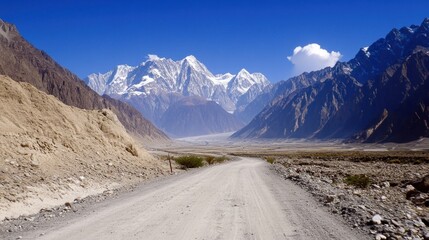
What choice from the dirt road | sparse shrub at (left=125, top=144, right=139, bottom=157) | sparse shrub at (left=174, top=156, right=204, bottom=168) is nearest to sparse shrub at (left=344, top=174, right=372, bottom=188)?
the dirt road

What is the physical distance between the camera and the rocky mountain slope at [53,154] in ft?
54.0

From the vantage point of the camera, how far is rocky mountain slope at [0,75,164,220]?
648 inches

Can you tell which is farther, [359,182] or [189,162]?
[189,162]

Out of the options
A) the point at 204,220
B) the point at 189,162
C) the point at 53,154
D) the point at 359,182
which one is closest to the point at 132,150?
the point at 53,154

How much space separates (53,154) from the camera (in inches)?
877

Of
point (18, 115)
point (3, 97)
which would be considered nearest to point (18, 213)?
point (18, 115)

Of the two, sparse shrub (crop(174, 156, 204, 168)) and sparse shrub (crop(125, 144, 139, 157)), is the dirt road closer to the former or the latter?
sparse shrub (crop(125, 144, 139, 157))

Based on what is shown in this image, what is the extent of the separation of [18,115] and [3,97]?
2.32m

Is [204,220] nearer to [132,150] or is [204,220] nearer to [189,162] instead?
[132,150]

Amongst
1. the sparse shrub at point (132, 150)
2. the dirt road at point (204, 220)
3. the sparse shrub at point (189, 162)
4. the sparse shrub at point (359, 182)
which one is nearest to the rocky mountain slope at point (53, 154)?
the sparse shrub at point (132, 150)

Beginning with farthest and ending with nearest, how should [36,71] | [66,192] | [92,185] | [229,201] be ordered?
[36,71] → [92,185] → [66,192] → [229,201]

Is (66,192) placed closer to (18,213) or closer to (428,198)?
(18,213)

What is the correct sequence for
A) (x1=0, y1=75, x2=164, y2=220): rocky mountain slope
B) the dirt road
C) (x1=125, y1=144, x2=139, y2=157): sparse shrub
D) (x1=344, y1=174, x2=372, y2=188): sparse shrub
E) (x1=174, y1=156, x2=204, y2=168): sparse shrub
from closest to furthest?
the dirt road, (x1=0, y1=75, x2=164, y2=220): rocky mountain slope, (x1=344, y1=174, x2=372, y2=188): sparse shrub, (x1=125, y1=144, x2=139, y2=157): sparse shrub, (x1=174, y1=156, x2=204, y2=168): sparse shrub

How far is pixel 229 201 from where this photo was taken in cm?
1628
